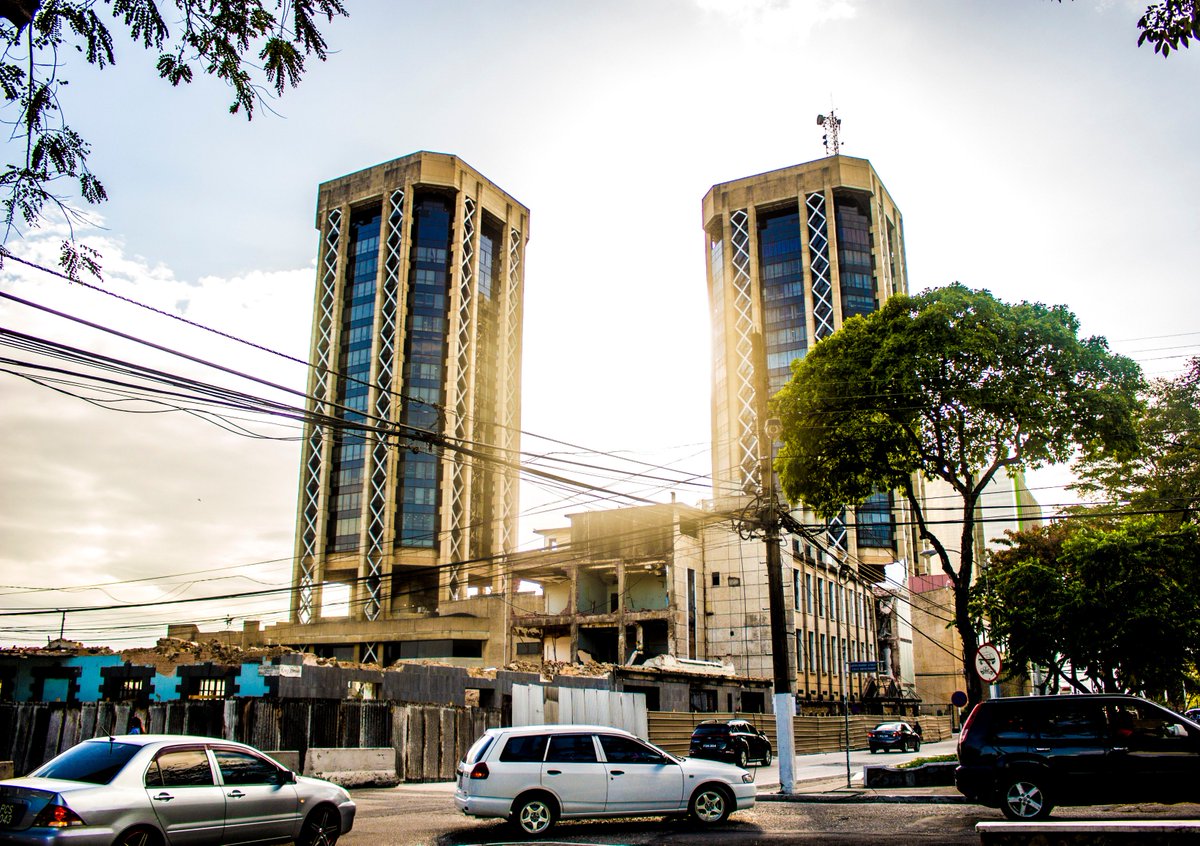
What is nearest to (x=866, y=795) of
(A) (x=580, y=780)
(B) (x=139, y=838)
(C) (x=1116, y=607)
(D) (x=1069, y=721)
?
(D) (x=1069, y=721)

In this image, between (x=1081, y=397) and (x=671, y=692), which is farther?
(x=671, y=692)

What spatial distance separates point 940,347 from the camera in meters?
24.7

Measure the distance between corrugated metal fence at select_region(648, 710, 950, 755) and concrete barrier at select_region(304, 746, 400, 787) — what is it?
35.6ft

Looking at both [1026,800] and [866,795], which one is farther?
[866,795]

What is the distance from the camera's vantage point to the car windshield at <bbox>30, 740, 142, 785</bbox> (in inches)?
354

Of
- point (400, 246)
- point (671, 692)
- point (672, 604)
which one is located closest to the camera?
point (671, 692)

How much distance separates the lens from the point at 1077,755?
12812 mm

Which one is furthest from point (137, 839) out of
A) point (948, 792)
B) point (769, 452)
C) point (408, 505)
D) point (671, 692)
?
point (408, 505)

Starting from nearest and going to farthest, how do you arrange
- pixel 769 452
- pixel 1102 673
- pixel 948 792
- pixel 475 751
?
1. pixel 475 751
2. pixel 948 792
3. pixel 769 452
4. pixel 1102 673

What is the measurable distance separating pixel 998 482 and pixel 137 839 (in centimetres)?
14241

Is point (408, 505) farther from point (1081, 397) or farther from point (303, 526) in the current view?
point (1081, 397)

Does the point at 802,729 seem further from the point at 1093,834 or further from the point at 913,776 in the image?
the point at 1093,834

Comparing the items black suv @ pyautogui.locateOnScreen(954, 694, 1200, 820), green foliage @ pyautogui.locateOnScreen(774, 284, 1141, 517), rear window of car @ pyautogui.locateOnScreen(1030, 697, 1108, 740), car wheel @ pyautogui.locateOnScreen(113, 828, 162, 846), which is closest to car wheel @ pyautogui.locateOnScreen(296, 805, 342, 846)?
car wheel @ pyautogui.locateOnScreen(113, 828, 162, 846)

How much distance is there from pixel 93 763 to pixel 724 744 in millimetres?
23211
